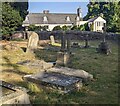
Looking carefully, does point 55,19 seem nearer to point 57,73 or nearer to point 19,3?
point 19,3

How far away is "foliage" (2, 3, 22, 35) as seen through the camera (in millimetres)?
25934

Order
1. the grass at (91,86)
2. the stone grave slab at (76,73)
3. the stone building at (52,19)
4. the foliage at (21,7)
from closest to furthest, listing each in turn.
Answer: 1. the grass at (91,86)
2. the stone grave slab at (76,73)
3. the foliage at (21,7)
4. the stone building at (52,19)

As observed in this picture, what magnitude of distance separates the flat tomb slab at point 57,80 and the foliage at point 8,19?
53.2ft

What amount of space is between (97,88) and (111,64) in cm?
502

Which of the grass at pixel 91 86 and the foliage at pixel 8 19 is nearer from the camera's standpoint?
the grass at pixel 91 86

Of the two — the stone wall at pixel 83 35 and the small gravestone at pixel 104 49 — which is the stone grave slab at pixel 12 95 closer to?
the small gravestone at pixel 104 49

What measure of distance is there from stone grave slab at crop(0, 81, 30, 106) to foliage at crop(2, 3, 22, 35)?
1960 centimetres

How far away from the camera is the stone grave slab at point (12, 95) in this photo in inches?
245

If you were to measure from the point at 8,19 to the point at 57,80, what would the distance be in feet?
58.9

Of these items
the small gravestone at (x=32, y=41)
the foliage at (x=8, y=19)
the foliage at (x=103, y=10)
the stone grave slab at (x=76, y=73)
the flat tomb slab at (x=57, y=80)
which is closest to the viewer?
the flat tomb slab at (x=57, y=80)

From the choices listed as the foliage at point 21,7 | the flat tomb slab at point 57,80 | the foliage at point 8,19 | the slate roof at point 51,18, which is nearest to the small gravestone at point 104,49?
the flat tomb slab at point 57,80

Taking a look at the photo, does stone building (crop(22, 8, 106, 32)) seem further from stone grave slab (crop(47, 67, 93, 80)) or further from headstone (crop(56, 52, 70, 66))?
stone grave slab (crop(47, 67, 93, 80))

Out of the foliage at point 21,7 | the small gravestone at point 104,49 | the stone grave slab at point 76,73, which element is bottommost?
the stone grave slab at point 76,73

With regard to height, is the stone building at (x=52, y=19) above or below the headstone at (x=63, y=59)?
above
